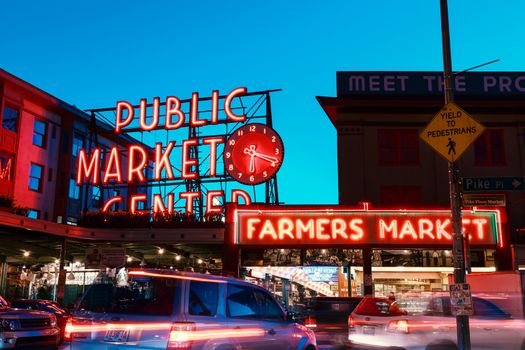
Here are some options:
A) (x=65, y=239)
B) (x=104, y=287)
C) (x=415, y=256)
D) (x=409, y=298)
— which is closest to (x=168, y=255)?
(x=65, y=239)

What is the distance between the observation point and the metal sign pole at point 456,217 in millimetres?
10156

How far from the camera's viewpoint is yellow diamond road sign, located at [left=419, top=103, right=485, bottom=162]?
1073cm

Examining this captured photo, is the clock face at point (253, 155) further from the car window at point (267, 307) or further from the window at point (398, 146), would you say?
the car window at point (267, 307)

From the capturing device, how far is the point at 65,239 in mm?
27375

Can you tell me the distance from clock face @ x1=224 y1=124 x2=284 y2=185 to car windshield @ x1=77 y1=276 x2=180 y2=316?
76.8 feet

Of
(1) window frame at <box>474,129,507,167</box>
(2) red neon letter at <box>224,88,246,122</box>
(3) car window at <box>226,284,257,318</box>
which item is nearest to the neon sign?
(2) red neon letter at <box>224,88,246,122</box>

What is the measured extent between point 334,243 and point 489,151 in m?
10.5

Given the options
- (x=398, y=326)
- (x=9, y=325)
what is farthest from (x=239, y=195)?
(x=398, y=326)

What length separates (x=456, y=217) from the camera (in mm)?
10766

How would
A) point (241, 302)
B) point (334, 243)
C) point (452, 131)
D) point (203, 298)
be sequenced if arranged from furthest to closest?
point (334, 243), point (452, 131), point (241, 302), point (203, 298)

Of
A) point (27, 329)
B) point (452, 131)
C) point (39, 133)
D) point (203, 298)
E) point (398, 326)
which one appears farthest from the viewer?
point (39, 133)

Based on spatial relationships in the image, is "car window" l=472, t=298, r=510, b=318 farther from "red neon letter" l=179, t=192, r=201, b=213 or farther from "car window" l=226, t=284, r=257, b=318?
"red neon letter" l=179, t=192, r=201, b=213

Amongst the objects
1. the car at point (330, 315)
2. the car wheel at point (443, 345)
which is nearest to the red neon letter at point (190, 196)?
the car at point (330, 315)

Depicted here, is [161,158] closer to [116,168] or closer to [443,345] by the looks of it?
[116,168]
